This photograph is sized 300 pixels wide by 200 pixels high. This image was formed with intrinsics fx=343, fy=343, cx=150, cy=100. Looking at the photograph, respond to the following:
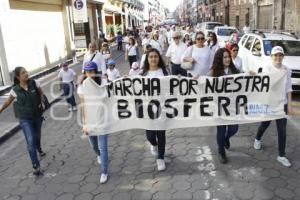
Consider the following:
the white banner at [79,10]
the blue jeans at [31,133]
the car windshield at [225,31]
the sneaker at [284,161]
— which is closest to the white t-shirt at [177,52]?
the sneaker at [284,161]

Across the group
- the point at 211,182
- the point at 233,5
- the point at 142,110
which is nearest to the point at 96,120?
the point at 142,110

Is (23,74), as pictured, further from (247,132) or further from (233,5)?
(233,5)

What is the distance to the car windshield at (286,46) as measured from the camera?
989cm

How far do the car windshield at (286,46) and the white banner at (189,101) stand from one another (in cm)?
510

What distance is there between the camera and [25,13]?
15.1 m

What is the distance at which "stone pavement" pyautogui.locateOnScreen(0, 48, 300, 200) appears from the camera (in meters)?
4.54

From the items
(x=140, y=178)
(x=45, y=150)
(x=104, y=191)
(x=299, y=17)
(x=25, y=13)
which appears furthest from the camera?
(x=299, y=17)

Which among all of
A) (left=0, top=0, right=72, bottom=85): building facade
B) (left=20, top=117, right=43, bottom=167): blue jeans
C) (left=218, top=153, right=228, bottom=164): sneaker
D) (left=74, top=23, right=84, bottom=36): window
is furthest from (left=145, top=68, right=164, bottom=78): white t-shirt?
(left=74, top=23, right=84, bottom=36): window

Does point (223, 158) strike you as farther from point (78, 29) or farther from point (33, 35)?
point (78, 29)

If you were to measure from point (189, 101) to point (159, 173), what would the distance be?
1.17 meters

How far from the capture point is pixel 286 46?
10.3 metres

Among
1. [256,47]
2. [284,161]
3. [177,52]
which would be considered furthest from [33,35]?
[284,161]

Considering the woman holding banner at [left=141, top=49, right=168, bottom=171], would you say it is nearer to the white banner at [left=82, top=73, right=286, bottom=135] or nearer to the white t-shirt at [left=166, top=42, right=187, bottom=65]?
the white banner at [left=82, top=73, right=286, bottom=135]

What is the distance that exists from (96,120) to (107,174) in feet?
2.76
